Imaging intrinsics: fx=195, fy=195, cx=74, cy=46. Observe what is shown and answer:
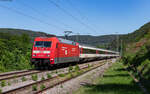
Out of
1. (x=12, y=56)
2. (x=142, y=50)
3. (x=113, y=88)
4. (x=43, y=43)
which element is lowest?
(x=113, y=88)

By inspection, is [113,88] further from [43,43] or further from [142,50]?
[43,43]

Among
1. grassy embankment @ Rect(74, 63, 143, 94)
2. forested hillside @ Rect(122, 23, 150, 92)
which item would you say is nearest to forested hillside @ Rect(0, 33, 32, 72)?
grassy embankment @ Rect(74, 63, 143, 94)

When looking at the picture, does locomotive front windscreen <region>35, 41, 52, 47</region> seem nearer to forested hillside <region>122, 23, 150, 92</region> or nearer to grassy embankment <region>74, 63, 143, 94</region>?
forested hillside <region>122, 23, 150, 92</region>

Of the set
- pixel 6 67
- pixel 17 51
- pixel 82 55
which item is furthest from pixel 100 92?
pixel 82 55

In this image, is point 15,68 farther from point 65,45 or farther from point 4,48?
point 65,45

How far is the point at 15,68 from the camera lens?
64.7 ft

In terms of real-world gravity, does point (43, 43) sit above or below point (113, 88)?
above

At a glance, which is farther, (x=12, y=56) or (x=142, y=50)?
(x=12, y=56)

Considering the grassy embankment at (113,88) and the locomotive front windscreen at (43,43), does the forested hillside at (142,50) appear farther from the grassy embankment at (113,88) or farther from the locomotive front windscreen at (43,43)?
the locomotive front windscreen at (43,43)

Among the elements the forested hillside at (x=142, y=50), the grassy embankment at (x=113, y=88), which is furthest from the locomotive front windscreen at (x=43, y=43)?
the grassy embankment at (x=113, y=88)

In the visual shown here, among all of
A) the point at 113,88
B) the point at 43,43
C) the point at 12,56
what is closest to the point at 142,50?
the point at 43,43

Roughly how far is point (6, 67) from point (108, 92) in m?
13.0

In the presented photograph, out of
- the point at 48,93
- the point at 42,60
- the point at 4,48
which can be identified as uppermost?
the point at 4,48

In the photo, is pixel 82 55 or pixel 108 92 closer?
pixel 108 92
